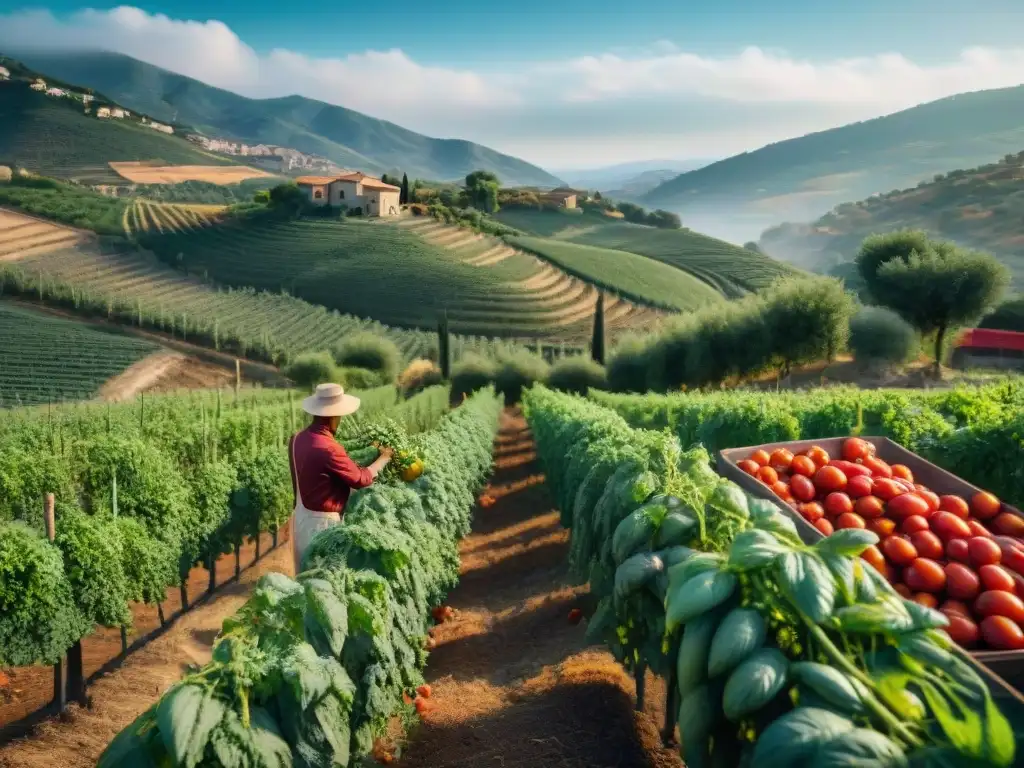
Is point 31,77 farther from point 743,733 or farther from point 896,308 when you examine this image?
point 743,733

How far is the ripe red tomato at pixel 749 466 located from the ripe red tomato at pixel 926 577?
57.1 inches

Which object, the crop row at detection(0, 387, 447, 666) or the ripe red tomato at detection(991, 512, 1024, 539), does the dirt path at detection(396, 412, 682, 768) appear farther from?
the crop row at detection(0, 387, 447, 666)

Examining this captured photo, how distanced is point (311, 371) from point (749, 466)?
1597 inches

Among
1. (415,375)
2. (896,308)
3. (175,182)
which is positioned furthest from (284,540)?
(175,182)

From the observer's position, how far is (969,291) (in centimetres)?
3719

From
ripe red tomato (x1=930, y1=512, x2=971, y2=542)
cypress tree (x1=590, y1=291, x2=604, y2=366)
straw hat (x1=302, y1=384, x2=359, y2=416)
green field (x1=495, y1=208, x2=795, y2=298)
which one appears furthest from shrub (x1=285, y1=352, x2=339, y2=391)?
green field (x1=495, y1=208, x2=795, y2=298)

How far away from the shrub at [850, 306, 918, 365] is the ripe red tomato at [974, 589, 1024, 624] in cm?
3875

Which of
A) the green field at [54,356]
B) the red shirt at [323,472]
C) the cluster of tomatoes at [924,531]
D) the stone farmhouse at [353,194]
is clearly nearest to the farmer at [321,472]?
the red shirt at [323,472]

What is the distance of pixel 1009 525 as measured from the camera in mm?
4020

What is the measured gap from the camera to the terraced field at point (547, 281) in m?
60.1

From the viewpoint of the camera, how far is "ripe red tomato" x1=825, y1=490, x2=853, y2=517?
4.29 m

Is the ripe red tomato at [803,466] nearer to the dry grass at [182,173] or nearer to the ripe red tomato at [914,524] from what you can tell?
the ripe red tomato at [914,524]

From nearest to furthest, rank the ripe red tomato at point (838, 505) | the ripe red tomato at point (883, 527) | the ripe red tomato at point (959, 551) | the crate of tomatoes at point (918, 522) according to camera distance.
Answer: the crate of tomatoes at point (918, 522), the ripe red tomato at point (959, 551), the ripe red tomato at point (883, 527), the ripe red tomato at point (838, 505)

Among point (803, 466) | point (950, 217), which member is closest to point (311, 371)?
point (803, 466)
